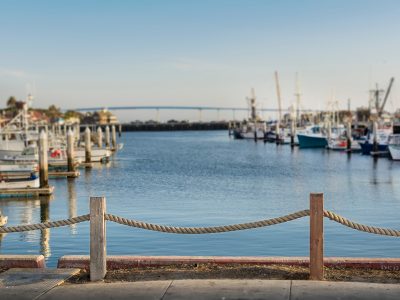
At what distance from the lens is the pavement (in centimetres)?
959

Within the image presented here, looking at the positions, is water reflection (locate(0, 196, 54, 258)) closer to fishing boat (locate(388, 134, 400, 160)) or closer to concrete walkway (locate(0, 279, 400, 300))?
concrete walkway (locate(0, 279, 400, 300))

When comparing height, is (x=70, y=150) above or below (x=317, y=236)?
below

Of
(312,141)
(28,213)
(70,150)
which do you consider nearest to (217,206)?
(28,213)

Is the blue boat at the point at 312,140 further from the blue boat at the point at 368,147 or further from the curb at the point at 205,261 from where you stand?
the curb at the point at 205,261

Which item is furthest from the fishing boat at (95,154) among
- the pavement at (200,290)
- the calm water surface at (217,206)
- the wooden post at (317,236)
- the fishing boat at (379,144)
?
the wooden post at (317,236)

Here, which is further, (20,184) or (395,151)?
(395,151)

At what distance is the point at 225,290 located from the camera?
9.85 m

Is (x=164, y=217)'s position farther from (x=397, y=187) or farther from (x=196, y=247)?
(x=397, y=187)

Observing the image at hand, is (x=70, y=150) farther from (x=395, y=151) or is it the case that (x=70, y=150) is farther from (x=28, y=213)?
(x=395, y=151)

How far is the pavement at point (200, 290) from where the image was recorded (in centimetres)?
959

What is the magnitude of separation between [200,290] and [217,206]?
80.1 ft

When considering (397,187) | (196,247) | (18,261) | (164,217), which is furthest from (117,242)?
(397,187)

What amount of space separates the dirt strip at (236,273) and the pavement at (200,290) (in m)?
0.37

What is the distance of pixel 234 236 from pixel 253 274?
530 inches
